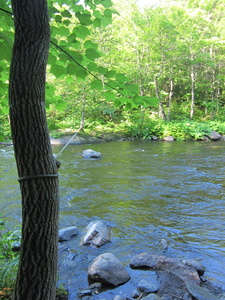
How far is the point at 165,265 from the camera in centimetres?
329

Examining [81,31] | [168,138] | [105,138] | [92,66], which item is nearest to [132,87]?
[92,66]

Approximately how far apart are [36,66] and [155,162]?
9.66 meters

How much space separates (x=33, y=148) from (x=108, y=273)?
93.9 inches

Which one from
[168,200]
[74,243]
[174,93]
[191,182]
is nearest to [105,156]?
[191,182]

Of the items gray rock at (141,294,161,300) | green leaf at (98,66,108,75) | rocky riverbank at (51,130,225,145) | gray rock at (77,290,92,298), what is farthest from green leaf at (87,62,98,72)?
rocky riverbank at (51,130,225,145)

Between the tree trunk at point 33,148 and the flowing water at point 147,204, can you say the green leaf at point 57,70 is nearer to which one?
the tree trunk at point 33,148

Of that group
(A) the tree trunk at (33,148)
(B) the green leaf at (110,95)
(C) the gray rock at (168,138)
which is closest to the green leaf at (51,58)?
(B) the green leaf at (110,95)

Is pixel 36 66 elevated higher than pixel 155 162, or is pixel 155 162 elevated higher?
pixel 36 66

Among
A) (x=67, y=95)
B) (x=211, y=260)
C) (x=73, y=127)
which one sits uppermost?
(x=67, y=95)

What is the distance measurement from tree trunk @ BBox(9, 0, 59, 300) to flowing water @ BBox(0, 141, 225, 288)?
2.15m

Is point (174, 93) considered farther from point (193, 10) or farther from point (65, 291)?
point (65, 291)

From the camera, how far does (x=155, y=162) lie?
10.6 metres

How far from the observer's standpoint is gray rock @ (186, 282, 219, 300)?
2635 mm

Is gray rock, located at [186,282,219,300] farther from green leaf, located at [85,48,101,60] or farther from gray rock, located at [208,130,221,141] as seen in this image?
gray rock, located at [208,130,221,141]
